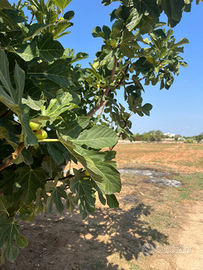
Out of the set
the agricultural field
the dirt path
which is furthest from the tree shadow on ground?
the dirt path

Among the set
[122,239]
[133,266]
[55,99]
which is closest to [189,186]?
[122,239]

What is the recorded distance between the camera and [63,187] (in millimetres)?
1199

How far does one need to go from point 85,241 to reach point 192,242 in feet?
6.34

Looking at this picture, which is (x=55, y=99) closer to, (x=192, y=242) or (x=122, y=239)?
(x=122, y=239)

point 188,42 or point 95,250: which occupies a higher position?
point 188,42

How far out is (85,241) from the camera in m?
3.07

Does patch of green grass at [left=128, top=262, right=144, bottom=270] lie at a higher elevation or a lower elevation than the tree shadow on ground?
lower

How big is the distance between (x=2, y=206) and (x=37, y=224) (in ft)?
9.41

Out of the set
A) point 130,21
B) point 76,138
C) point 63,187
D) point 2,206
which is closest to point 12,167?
point 2,206

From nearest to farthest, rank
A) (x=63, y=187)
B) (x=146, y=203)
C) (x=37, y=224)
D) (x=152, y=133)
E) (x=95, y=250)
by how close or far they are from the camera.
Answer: (x=63, y=187) → (x=95, y=250) → (x=37, y=224) → (x=146, y=203) → (x=152, y=133)

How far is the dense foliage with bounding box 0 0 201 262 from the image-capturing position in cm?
56

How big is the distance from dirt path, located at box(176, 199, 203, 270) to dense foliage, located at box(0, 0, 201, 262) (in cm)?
248

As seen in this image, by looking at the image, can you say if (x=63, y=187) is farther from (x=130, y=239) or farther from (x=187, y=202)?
(x=187, y=202)

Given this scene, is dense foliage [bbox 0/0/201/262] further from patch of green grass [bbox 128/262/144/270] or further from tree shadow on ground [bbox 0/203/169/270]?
patch of green grass [bbox 128/262/144/270]
